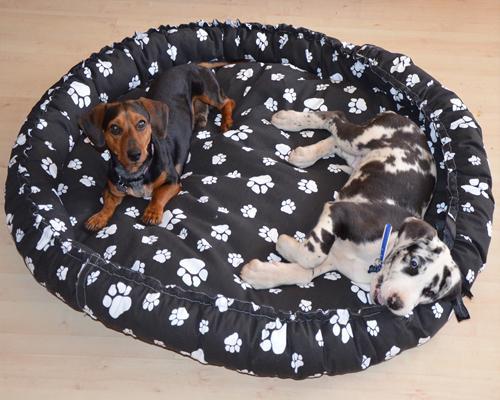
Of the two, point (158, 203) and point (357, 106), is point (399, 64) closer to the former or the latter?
point (357, 106)

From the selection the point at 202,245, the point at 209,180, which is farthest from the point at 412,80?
the point at 202,245

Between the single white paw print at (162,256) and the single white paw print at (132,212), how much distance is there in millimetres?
395

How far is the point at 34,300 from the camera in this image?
10.7 feet

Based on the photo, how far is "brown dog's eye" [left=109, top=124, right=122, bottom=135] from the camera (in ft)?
10.2

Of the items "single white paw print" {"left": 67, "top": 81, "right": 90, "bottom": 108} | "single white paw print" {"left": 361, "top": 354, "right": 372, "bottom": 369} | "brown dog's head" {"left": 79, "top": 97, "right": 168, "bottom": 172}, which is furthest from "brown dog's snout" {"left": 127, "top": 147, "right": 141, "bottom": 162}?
"single white paw print" {"left": 361, "top": 354, "right": 372, "bottom": 369}

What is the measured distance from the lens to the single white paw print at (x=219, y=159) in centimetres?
368

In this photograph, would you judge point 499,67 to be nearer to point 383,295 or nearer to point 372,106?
point 372,106

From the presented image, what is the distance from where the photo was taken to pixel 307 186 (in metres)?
3.57

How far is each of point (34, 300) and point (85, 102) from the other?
1.26m

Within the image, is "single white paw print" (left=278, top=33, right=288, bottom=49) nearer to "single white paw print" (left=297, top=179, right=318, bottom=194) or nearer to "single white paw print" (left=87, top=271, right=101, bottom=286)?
"single white paw print" (left=297, top=179, right=318, bottom=194)

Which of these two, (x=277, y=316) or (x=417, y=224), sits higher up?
(x=417, y=224)

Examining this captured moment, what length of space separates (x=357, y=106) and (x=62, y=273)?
2.12m

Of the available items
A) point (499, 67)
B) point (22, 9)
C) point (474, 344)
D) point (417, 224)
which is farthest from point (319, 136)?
point (22, 9)

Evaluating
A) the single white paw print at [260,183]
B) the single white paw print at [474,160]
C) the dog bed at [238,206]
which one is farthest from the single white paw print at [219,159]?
the single white paw print at [474,160]
